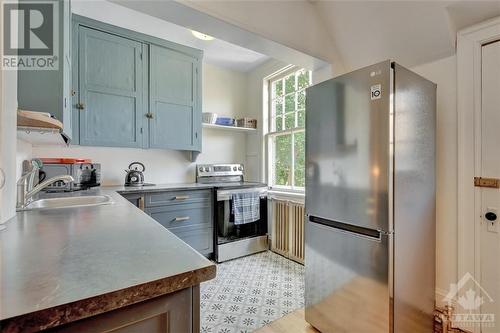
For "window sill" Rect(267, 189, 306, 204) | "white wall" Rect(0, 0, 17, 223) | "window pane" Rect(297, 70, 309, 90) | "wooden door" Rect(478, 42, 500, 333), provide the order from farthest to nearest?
1. "window pane" Rect(297, 70, 309, 90)
2. "window sill" Rect(267, 189, 306, 204)
3. "wooden door" Rect(478, 42, 500, 333)
4. "white wall" Rect(0, 0, 17, 223)

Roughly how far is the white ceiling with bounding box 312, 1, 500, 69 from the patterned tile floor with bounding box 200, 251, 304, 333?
7.07 feet

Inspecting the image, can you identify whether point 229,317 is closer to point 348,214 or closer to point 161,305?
point 348,214

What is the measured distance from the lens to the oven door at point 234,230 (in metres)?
3.00

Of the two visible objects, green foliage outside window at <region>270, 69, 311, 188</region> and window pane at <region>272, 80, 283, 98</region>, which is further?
window pane at <region>272, 80, 283, 98</region>

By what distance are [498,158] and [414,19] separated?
3.47ft

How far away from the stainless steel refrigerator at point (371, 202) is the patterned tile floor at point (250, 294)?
39 centimetres

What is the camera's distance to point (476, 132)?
1603 millimetres

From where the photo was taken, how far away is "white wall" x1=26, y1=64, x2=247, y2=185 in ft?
9.30

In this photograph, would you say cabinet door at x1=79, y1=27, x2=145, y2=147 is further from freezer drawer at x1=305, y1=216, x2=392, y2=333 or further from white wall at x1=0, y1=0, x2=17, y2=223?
freezer drawer at x1=305, y1=216, x2=392, y2=333

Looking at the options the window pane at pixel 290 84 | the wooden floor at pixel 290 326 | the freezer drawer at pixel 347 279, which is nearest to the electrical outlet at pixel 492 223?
the freezer drawer at pixel 347 279

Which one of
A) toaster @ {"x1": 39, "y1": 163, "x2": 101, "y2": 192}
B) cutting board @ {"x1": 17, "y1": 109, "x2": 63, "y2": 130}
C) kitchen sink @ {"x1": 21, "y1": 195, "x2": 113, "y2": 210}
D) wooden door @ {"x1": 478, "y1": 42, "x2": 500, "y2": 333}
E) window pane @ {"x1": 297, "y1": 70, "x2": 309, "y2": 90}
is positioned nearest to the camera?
cutting board @ {"x1": 17, "y1": 109, "x2": 63, "y2": 130}

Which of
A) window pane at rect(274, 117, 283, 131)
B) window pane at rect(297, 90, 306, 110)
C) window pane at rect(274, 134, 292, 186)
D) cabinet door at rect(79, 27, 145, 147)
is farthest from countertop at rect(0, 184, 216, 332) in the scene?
window pane at rect(274, 117, 283, 131)

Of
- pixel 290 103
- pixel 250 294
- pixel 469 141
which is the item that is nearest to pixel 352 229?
pixel 469 141

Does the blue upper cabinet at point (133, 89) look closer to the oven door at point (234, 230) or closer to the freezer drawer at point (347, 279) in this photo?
the oven door at point (234, 230)
